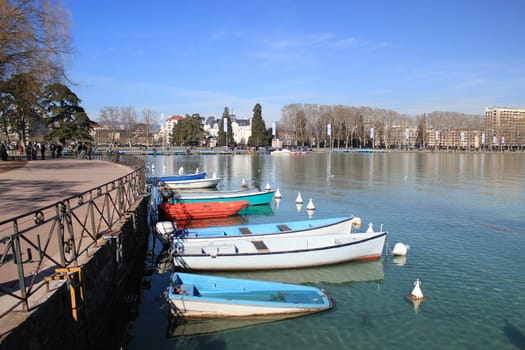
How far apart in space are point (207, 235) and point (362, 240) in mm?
5546

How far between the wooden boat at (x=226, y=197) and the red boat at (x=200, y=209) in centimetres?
44

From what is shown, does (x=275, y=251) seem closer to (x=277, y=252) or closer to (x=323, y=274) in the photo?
(x=277, y=252)

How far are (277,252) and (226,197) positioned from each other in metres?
10.0

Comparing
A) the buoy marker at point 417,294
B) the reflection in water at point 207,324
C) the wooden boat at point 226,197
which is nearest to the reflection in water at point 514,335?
the buoy marker at point 417,294

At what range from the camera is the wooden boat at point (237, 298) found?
8.53m

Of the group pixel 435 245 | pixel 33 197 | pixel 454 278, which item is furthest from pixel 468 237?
pixel 33 197

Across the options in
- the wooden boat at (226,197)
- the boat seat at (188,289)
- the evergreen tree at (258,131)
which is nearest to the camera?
the boat seat at (188,289)

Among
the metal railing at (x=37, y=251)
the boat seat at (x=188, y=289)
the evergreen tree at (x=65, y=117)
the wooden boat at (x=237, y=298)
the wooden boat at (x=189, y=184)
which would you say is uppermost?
the evergreen tree at (x=65, y=117)

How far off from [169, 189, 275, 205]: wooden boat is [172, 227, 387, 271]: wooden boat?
869cm

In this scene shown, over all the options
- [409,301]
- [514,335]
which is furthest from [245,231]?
[514,335]

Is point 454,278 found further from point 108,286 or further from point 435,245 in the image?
point 108,286

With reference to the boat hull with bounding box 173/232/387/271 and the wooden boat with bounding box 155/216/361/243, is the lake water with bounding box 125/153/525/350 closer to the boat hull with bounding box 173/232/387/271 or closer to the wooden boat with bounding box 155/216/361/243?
the boat hull with bounding box 173/232/387/271

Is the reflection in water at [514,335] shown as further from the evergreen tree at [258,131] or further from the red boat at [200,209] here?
the evergreen tree at [258,131]

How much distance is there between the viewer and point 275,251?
11.8 m
